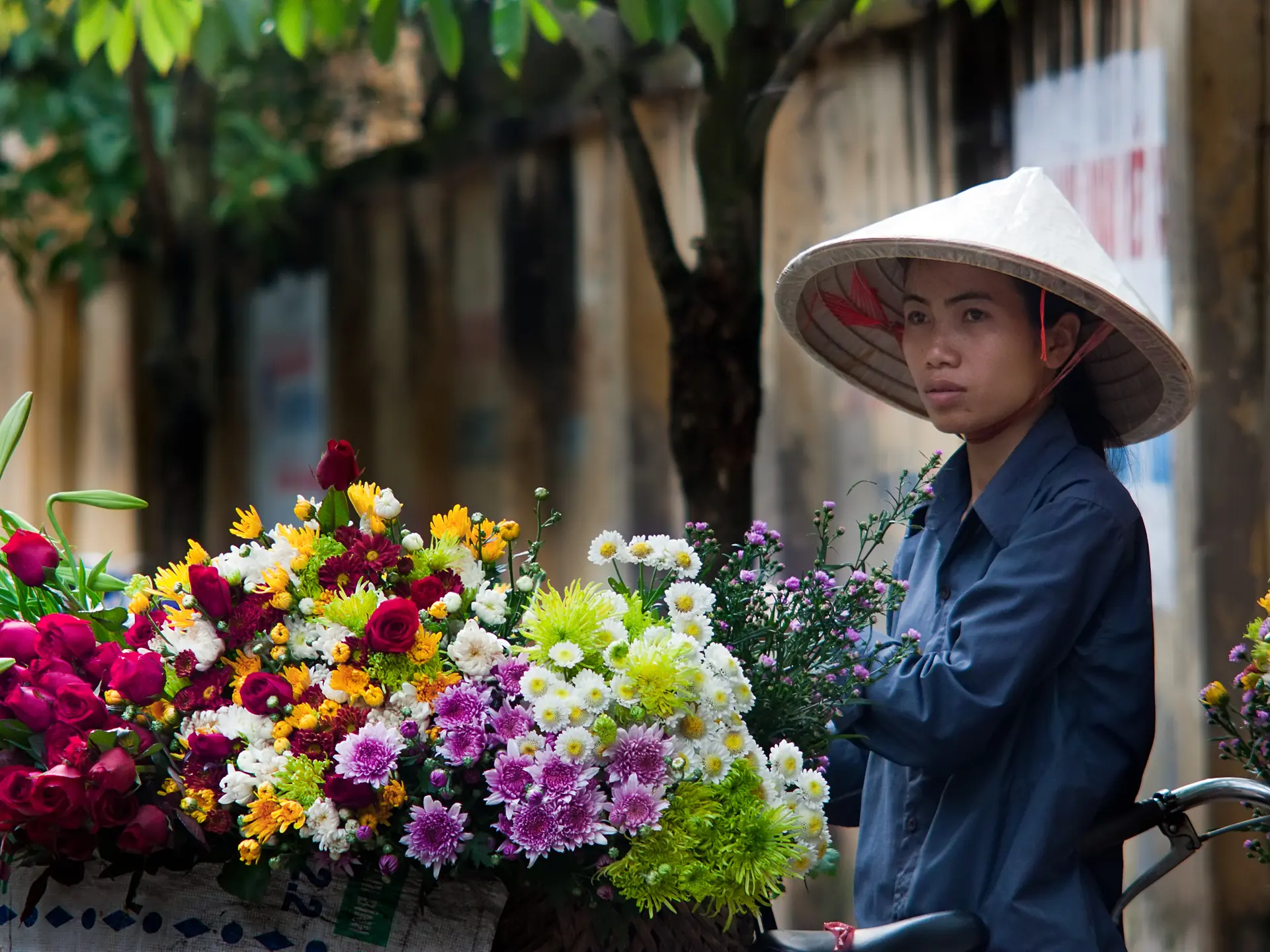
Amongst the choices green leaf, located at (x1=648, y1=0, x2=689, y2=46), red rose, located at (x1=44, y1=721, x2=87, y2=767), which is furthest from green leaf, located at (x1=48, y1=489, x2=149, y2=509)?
green leaf, located at (x1=648, y1=0, x2=689, y2=46)

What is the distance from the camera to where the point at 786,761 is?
1.58m

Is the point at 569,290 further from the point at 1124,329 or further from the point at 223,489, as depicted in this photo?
the point at 1124,329

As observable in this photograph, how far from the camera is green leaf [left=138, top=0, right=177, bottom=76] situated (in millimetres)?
3096

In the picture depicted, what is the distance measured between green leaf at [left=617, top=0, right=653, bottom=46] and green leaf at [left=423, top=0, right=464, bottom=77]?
379 millimetres

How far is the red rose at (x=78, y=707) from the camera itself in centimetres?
154

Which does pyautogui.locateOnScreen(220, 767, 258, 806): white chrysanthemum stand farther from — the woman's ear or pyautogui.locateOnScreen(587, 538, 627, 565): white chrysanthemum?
the woman's ear

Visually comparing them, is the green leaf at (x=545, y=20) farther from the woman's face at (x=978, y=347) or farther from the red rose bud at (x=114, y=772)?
the red rose bud at (x=114, y=772)

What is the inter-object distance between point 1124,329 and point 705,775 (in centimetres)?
82

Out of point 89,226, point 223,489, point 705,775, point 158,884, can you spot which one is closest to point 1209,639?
point 705,775

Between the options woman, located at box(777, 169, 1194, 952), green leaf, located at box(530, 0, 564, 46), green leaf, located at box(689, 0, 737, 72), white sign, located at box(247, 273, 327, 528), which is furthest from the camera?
white sign, located at box(247, 273, 327, 528)

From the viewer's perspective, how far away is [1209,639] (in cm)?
318

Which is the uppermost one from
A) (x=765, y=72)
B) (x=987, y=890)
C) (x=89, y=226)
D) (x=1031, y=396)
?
(x=89, y=226)

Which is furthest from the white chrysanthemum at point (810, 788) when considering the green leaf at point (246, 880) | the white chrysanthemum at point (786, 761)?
the green leaf at point (246, 880)

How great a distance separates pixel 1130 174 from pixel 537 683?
7.90 feet
